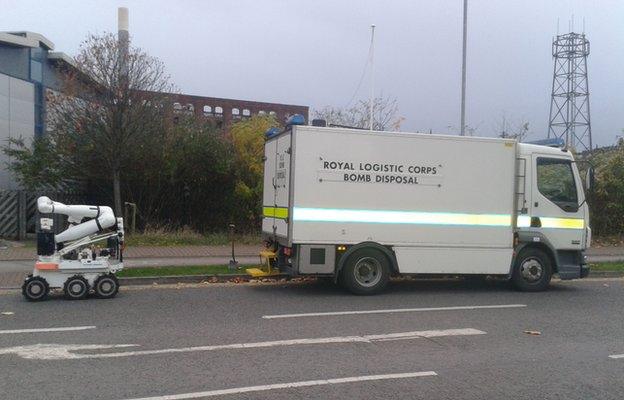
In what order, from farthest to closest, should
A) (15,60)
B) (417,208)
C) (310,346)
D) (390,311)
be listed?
(15,60)
(417,208)
(390,311)
(310,346)

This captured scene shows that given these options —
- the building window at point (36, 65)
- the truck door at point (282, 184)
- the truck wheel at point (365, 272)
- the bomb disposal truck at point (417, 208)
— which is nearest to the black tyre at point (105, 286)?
the bomb disposal truck at point (417, 208)

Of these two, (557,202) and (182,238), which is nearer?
(557,202)

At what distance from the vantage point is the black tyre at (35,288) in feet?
33.6

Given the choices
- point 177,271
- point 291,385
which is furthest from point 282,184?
point 291,385

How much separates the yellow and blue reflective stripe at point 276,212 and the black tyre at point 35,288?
4174mm

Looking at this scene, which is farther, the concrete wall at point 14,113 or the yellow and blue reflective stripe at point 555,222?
the concrete wall at point 14,113

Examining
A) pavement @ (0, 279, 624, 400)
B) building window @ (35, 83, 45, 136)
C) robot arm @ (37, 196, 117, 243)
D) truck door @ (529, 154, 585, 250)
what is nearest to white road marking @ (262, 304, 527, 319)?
pavement @ (0, 279, 624, 400)

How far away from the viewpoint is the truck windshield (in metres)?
12.2

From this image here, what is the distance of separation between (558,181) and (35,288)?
986 cm

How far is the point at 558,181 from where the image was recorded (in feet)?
40.5

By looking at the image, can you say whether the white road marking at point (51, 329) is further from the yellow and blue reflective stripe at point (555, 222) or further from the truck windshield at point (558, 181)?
the truck windshield at point (558, 181)

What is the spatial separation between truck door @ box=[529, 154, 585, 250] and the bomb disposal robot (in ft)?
25.8

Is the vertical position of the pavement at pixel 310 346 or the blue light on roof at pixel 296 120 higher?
the blue light on roof at pixel 296 120

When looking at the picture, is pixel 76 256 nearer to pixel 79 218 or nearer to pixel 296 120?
pixel 79 218
